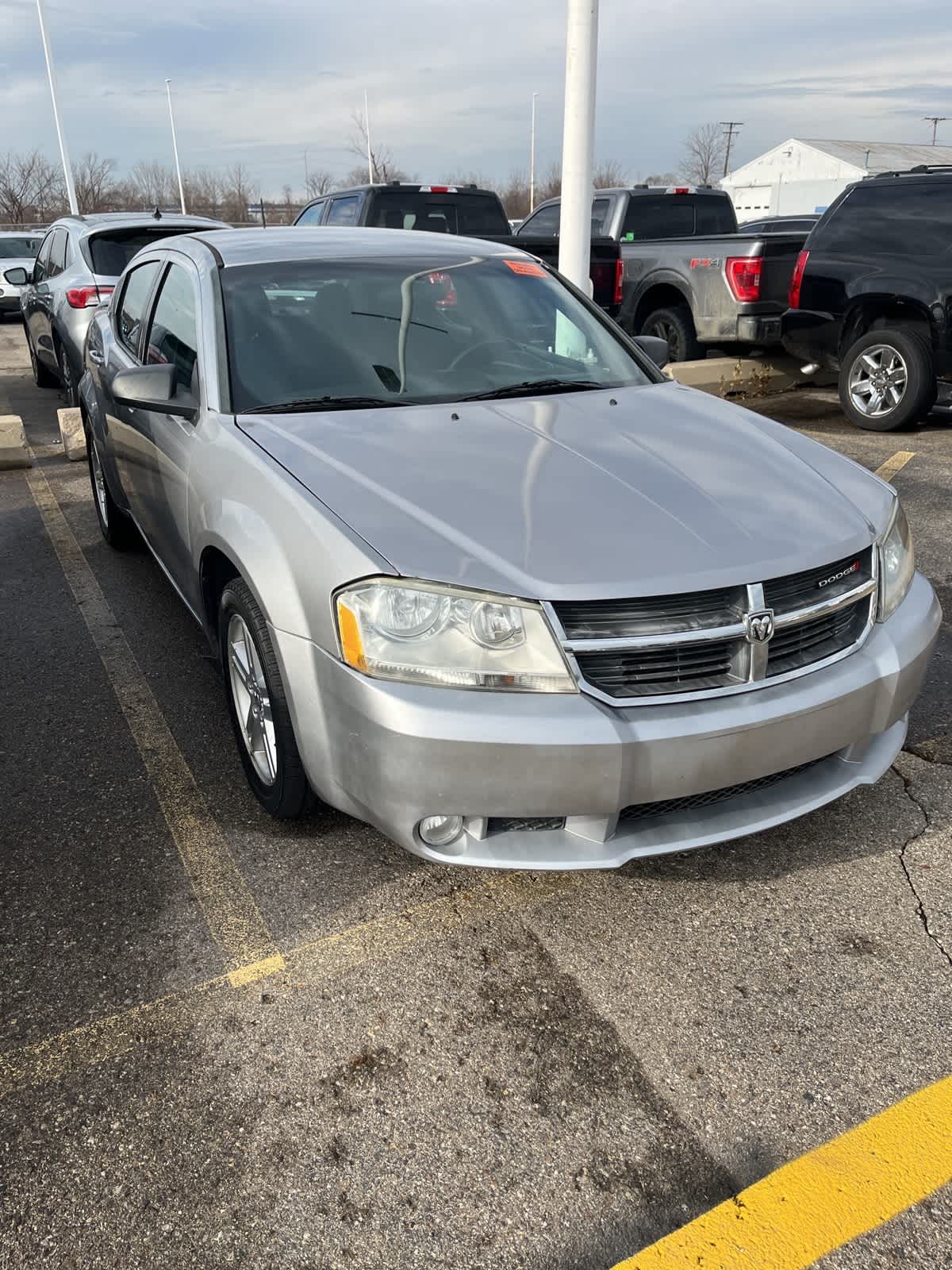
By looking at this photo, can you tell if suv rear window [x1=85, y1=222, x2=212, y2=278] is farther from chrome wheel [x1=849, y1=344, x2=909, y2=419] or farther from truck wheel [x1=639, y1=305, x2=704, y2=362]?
chrome wheel [x1=849, y1=344, x2=909, y2=419]

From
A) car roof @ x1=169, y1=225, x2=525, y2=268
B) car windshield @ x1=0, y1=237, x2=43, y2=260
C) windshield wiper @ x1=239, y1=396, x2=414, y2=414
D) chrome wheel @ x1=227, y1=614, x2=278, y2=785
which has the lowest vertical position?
car windshield @ x1=0, y1=237, x2=43, y2=260

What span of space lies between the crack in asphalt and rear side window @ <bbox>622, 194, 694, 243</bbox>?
9000 mm

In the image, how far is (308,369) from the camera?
3.40 m

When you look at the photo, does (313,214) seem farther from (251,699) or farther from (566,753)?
(566,753)

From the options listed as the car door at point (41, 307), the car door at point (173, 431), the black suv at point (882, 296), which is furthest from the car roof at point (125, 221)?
the black suv at point (882, 296)

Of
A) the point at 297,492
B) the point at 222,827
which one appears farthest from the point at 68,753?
the point at 297,492

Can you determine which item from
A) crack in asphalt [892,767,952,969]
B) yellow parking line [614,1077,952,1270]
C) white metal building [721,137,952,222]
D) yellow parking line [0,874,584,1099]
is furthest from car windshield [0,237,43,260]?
white metal building [721,137,952,222]

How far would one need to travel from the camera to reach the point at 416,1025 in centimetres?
238

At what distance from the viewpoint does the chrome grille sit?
93.3 inches

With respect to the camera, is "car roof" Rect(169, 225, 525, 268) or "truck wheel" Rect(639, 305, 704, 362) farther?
"truck wheel" Rect(639, 305, 704, 362)

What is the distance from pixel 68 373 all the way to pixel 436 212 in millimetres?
4176

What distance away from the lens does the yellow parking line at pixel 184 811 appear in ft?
8.82

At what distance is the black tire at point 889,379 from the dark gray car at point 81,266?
544 centimetres

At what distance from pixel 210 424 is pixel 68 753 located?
1.30m
